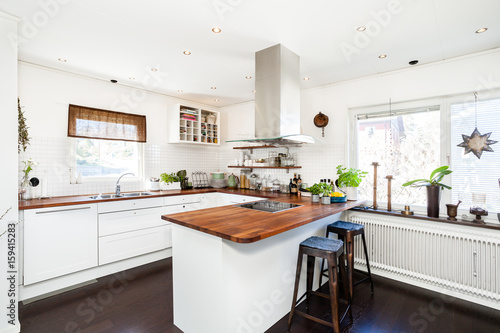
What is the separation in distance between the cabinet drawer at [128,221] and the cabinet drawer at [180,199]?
0.14m

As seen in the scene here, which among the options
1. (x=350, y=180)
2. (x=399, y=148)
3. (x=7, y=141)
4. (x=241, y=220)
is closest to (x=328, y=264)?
(x=241, y=220)

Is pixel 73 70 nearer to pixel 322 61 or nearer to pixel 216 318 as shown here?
pixel 322 61

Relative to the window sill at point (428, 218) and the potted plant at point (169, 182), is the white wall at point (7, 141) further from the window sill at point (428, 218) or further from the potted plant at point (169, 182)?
the window sill at point (428, 218)

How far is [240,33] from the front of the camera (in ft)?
7.48

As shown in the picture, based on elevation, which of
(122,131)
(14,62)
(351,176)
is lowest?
(351,176)

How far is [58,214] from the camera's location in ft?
8.84

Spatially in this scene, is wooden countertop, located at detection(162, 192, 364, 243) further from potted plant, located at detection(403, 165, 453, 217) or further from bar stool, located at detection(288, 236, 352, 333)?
potted plant, located at detection(403, 165, 453, 217)

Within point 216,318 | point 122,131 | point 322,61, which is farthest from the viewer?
point 122,131

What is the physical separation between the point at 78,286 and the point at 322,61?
12.7 ft

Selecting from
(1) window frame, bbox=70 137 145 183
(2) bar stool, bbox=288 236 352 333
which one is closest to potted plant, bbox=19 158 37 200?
(1) window frame, bbox=70 137 145 183

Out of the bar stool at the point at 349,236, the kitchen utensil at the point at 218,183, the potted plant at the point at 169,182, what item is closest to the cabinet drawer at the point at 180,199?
the potted plant at the point at 169,182

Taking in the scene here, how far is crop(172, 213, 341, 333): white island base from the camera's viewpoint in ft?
5.68

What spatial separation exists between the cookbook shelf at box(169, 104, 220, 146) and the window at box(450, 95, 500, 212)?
3.68 m

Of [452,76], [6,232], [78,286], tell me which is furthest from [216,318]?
[452,76]
